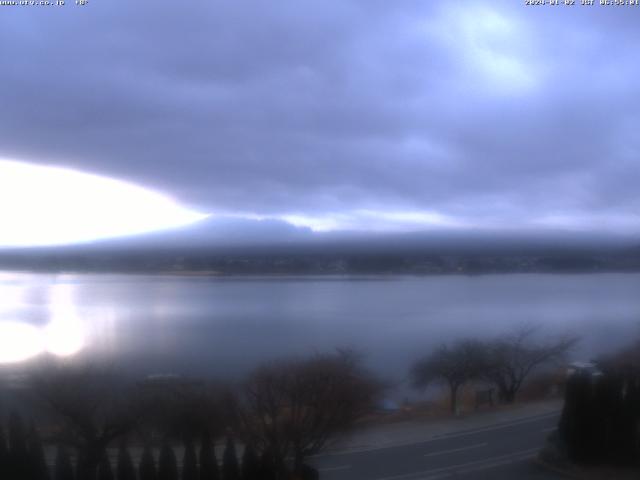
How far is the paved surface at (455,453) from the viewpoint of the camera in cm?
→ 416

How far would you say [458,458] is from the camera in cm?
433

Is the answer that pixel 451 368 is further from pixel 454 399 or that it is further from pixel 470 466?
pixel 470 466

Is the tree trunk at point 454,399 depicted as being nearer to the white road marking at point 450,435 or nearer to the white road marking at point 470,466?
the white road marking at point 450,435

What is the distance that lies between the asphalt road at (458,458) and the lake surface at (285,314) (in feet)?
1.93

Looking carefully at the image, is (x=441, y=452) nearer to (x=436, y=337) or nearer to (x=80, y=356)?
(x=436, y=337)

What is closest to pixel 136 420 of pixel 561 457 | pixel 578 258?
pixel 561 457

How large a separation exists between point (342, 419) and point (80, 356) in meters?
→ 1.97

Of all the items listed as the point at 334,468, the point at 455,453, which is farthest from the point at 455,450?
the point at 334,468

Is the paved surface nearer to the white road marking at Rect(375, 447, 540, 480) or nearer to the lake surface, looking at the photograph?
the white road marking at Rect(375, 447, 540, 480)

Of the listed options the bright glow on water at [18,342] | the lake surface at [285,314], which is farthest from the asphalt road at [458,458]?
the bright glow on water at [18,342]

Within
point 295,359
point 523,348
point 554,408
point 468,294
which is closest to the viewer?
point 295,359

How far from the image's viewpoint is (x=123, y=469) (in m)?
3.88

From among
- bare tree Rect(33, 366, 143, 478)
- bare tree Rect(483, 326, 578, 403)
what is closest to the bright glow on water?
bare tree Rect(33, 366, 143, 478)

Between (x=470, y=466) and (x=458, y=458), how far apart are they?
10 centimetres
